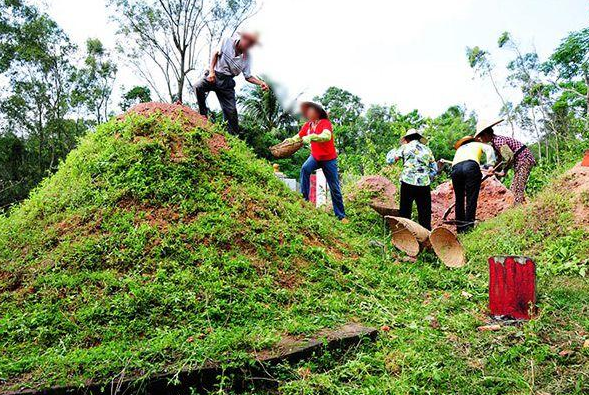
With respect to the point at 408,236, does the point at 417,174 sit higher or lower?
higher

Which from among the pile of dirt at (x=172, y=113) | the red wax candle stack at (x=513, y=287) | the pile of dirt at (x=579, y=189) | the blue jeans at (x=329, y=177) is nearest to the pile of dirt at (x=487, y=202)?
the pile of dirt at (x=579, y=189)

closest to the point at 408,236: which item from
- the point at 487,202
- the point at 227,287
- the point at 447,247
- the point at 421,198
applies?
the point at 447,247

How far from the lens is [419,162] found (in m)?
5.61

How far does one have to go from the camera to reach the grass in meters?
2.47

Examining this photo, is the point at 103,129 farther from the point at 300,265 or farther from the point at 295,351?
the point at 295,351

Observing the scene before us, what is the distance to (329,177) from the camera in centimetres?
582

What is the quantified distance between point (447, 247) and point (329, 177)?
1765 mm

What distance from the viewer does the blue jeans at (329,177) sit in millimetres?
5793

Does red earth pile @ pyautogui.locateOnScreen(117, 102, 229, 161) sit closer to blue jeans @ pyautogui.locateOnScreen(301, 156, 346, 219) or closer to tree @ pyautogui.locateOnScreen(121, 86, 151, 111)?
blue jeans @ pyautogui.locateOnScreen(301, 156, 346, 219)

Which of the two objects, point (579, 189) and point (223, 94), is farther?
point (223, 94)

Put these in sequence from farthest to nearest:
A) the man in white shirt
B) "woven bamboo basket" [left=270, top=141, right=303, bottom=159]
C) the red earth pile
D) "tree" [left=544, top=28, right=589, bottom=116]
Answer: "tree" [left=544, top=28, right=589, bottom=116], "woven bamboo basket" [left=270, top=141, right=303, bottom=159], the man in white shirt, the red earth pile

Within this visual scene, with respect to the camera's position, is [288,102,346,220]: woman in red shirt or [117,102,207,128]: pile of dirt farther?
[288,102,346,220]: woman in red shirt

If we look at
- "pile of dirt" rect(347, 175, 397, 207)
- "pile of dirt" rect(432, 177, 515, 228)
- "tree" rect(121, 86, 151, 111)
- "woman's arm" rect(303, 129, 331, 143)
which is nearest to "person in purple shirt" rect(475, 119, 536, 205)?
"pile of dirt" rect(432, 177, 515, 228)

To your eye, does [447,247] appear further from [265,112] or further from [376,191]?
[265,112]
